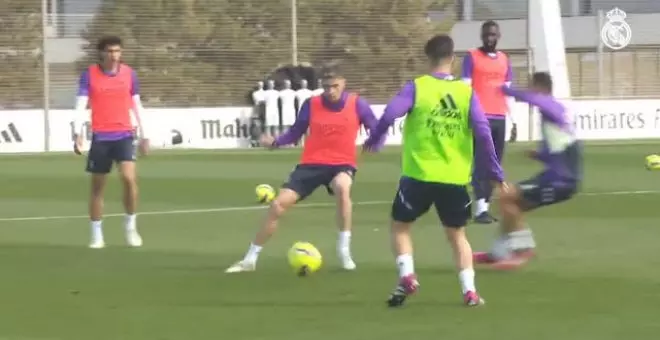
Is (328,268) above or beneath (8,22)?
beneath

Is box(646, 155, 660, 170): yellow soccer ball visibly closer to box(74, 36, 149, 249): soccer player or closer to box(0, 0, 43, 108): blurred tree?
box(74, 36, 149, 249): soccer player

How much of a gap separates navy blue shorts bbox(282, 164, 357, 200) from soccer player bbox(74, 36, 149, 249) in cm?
237

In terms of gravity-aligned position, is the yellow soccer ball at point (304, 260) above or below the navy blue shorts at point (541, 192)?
below

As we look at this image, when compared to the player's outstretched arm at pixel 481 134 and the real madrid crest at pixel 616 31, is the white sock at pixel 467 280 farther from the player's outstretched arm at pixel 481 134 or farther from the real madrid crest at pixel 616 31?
the real madrid crest at pixel 616 31

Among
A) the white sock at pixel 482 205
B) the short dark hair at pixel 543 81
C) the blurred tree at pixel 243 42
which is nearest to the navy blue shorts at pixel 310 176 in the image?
the short dark hair at pixel 543 81

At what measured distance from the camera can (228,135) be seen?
31.3 metres

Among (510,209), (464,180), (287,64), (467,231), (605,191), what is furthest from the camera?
(287,64)

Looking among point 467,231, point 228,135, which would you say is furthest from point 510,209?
point 228,135

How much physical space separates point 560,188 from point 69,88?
2218cm

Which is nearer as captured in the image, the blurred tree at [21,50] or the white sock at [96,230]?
the white sock at [96,230]

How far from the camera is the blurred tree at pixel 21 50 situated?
102ft

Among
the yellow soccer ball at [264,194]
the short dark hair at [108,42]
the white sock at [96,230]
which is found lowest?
the yellow soccer ball at [264,194]

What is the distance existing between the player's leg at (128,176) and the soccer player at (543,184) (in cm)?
349

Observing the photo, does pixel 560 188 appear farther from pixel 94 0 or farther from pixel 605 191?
pixel 94 0
